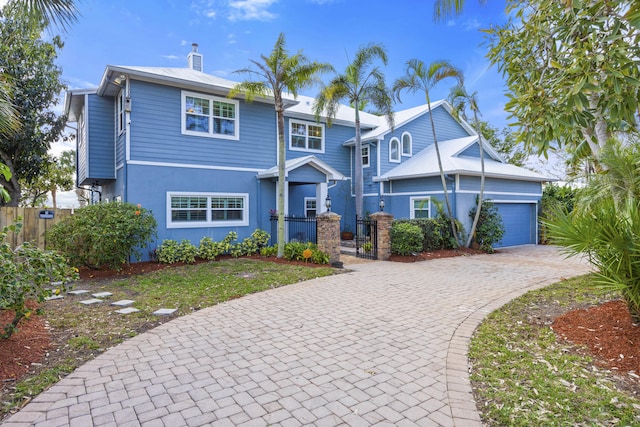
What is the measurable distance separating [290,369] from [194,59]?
47.6 feet

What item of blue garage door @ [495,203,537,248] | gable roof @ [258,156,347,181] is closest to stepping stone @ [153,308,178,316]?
gable roof @ [258,156,347,181]

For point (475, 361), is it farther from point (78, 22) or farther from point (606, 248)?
point (78, 22)

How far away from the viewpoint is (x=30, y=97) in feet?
43.3

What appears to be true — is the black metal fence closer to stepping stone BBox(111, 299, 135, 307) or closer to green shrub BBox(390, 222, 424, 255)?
green shrub BBox(390, 222, 424, 255)

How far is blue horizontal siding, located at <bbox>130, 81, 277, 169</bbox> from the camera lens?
1091cm

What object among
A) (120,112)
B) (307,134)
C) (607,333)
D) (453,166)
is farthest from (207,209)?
(607,333)

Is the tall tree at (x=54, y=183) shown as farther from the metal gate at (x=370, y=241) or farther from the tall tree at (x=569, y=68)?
the tall tree at (x=569, y=68)

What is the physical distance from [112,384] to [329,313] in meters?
3.18

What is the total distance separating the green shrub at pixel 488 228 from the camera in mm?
13953

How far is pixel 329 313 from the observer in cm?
575

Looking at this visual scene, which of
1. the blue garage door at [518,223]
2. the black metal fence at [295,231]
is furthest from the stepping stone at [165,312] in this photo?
the blue garage door at [518,223]

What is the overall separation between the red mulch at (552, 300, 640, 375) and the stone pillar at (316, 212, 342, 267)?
20.0 feet

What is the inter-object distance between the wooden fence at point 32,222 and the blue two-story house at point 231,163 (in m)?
1.95

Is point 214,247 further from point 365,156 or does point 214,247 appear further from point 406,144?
point 406,144
